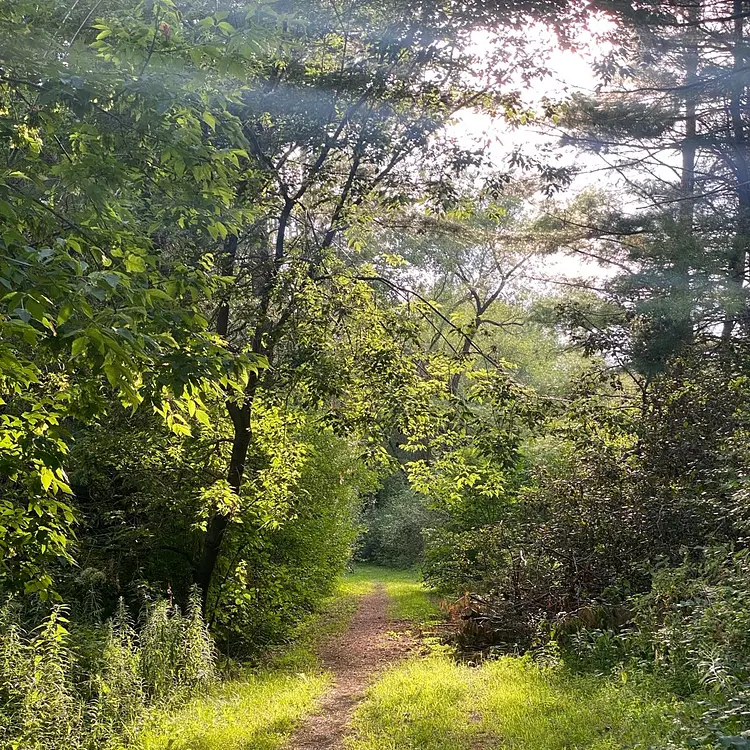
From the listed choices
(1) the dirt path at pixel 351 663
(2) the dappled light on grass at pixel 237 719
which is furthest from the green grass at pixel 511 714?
(2) the dappled light on grass at pixel 237 719

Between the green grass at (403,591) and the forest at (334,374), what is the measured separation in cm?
105

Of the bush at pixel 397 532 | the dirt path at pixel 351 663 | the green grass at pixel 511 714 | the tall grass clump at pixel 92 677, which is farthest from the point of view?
the bush at pixel 397 532

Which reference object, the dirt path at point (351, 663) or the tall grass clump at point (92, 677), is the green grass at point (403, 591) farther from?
the tall grass clump at point (92, 677)

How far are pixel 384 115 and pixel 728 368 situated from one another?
237 inches

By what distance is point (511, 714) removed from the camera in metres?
6.43

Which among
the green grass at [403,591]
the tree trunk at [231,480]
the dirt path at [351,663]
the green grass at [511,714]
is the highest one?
→ the tree trunk at [231,480]

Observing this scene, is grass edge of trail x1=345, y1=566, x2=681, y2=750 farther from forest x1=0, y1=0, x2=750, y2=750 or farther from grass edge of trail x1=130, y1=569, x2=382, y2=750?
grass edge of trail x1=130, y1=569, x2=382, y2=750

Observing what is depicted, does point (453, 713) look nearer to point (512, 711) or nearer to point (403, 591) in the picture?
point (512, 711)

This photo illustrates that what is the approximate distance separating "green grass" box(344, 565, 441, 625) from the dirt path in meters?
0.46

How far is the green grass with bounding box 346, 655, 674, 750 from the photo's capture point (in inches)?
217

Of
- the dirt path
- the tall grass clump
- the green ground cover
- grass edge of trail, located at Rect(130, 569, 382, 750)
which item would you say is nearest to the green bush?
grass edge of trail, located at Rect(130, 569, 382, 750)

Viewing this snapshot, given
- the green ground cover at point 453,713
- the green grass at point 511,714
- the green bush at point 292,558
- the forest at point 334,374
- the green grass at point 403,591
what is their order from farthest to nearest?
the green grass at point 403,591 → the green bush at point 292,558 → the green ground cover at point 453,713 → the green grass at point 511,714 → the forest at point 334,374

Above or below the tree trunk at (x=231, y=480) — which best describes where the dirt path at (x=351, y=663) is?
below

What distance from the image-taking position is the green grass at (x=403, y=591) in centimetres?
1587
